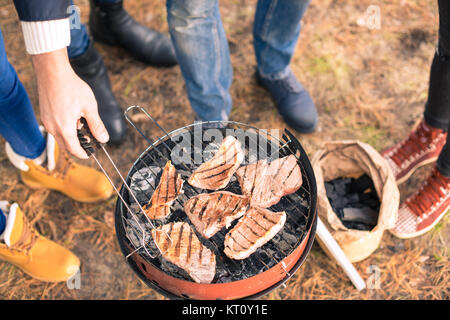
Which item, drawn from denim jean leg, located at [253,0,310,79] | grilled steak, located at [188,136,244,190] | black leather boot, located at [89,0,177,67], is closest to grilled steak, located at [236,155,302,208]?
grilled steak, located at [188,136,244,190]

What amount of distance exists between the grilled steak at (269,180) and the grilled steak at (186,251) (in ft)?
1.23

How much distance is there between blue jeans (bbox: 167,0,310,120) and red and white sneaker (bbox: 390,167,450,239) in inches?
59.8

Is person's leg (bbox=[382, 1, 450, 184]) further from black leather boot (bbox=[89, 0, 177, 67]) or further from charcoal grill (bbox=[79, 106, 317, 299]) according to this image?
black leather boot (bbox=[89, 0, 177, 67])

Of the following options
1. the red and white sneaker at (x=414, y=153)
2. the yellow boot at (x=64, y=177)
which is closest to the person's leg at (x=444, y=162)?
the red and white sneaker at (x=414, y=153)

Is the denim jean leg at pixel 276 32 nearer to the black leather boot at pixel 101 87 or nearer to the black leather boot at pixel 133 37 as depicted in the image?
the black leather boot at pixel 133 37

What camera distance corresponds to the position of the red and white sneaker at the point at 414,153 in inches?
113

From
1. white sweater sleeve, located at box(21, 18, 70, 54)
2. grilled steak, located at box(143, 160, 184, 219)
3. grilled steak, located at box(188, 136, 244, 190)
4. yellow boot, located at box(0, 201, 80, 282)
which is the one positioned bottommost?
yellow boot, located at box(0, 201, 80, 282)

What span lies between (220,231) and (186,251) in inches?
9.5

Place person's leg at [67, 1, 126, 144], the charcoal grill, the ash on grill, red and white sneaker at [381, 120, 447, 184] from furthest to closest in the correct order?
red and white sneaker at [381, 120, 447, 184] → person's leg at [67, 1, 126, 144] → the ash on grill → the charcoal grill

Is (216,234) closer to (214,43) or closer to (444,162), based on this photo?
(214,43)

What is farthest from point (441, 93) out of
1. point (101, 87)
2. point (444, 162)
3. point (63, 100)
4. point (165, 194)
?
point (101, 87)

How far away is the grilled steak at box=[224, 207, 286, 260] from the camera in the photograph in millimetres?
1828

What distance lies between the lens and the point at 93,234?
116 inches

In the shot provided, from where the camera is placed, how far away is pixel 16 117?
2.31 meters
